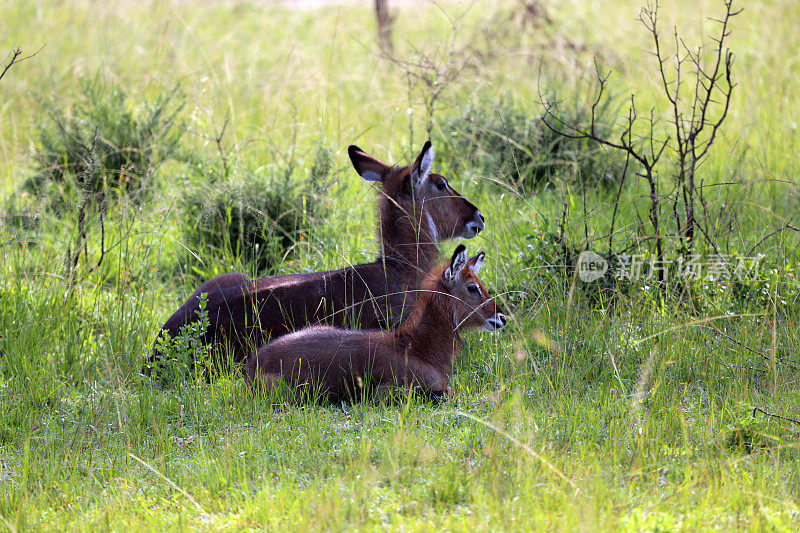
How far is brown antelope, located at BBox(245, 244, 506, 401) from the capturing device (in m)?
4.67

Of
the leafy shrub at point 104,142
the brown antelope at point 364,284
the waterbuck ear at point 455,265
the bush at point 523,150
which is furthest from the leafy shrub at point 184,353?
→ the bush at point 523,150

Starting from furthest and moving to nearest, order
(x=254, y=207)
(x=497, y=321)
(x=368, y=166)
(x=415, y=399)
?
(x=254, y=207)
(x=368, y=166)
(x=497, y=321)
(x=415, y=399)

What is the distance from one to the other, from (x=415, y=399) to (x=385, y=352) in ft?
1.03

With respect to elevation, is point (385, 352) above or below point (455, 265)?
below

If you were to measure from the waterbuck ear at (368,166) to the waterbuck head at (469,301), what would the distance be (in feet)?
4.13

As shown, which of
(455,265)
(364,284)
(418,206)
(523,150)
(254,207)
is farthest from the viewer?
(523,150)

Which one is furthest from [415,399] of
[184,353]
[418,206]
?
[418,206]

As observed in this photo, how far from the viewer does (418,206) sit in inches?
238

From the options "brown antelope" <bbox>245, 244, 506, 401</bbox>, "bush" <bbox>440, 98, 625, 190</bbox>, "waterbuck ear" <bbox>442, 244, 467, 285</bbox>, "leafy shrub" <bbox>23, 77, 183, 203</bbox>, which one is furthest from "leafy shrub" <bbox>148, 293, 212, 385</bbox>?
"bush" <bbox>440, 98, 625, 190</bbox>

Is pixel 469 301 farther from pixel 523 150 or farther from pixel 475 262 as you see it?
pixel 523 150

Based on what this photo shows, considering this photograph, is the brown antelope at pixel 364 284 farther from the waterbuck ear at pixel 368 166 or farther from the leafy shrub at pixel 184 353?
the leafy shrub at pixel 184 353

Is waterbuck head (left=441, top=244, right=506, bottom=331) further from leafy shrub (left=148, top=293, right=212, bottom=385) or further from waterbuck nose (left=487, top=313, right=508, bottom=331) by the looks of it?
leafy shrub (left=148, top=293, right=212, bottom=385)

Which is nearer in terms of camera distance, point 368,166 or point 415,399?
point 415,399

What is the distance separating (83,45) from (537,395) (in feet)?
33.4
